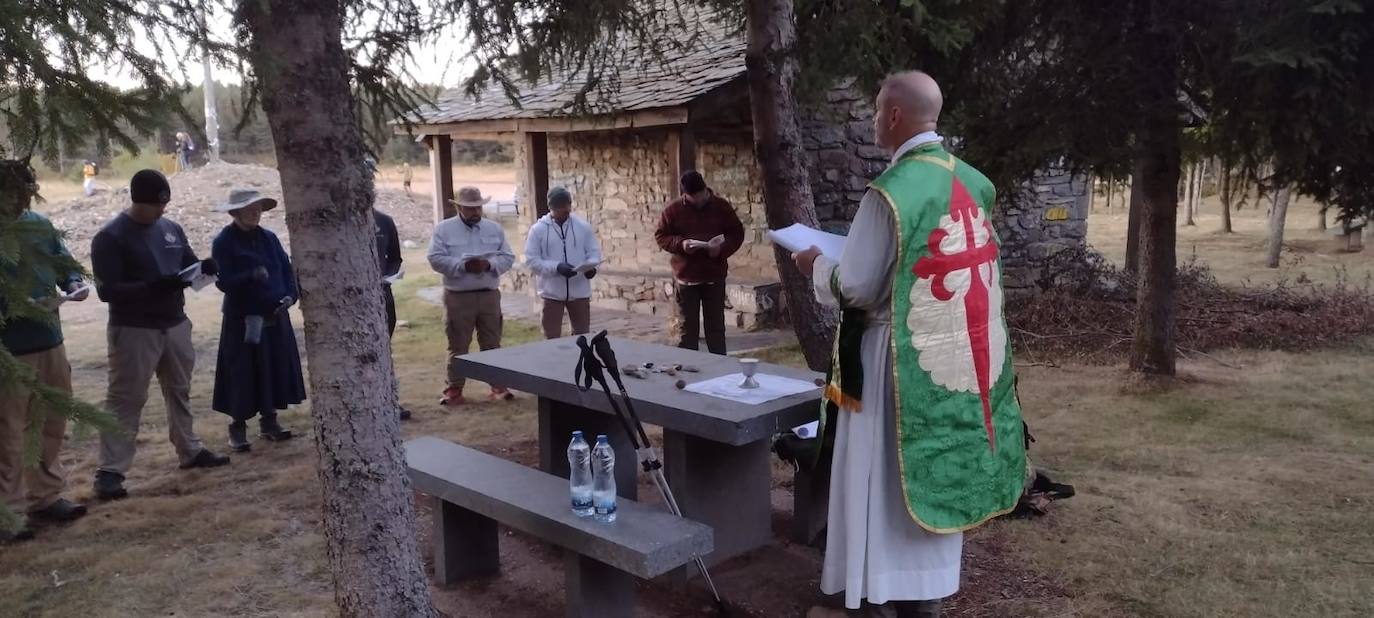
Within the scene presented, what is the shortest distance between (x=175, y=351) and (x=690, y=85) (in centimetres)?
624

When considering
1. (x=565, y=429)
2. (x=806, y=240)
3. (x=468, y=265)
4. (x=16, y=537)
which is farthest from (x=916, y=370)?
(x=468, y=265)

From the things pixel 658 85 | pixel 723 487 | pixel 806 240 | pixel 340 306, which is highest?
pixel 658 85

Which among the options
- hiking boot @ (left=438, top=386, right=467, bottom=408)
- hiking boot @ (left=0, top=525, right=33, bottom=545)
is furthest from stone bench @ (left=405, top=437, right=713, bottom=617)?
hiking boot @ (left=438, top=386, right=467, bottom=408)

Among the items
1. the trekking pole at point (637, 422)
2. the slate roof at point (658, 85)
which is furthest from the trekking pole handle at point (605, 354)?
the slate roof at point (658, 85)

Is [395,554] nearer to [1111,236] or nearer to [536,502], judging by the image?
[536,502]

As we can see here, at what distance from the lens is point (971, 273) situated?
3213 mm

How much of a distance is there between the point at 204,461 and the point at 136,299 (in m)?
1.22

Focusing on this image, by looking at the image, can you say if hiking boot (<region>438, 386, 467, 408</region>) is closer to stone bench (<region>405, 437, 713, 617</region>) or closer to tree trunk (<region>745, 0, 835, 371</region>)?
tree trunk (<region>745, 0, 835, 371</region>)

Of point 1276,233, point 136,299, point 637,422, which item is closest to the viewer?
point 637,422

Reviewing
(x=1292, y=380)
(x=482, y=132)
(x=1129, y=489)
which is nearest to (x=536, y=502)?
(x=1129, y=489)

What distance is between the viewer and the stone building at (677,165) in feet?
34.6

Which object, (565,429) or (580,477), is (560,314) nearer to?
(565,429)

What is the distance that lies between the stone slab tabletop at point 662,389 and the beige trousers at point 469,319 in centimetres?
221

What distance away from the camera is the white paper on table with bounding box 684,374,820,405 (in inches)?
152
